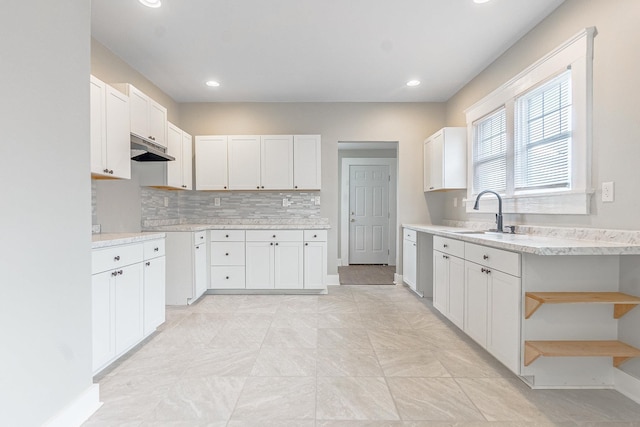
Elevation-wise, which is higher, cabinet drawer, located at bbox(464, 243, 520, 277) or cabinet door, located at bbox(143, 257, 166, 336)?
cabinet drawer, located at bbox(464, 243, 520, 277)

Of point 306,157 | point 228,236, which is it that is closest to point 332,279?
point 228,236

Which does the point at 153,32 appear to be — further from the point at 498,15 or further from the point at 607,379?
the point at 607,379

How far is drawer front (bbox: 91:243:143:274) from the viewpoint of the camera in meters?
1.95

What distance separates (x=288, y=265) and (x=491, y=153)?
2693 mm

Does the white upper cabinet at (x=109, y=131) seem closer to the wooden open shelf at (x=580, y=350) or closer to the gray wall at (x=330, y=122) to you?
the gray wall at (x=330, y=122)

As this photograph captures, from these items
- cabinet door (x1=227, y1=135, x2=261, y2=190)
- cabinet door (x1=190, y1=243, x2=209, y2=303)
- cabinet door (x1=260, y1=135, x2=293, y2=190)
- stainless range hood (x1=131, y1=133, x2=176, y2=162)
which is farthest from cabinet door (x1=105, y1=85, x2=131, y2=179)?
cabinet door (x1=260, y1=135, x2=293, y2=190)

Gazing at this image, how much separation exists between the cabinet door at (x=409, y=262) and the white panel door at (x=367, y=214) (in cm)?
189

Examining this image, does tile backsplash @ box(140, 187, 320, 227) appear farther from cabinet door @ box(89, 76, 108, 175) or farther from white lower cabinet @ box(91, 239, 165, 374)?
cabinet door @ box(89, 76, 108, 175)

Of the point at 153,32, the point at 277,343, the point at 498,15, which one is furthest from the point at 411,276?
the point at 153,32

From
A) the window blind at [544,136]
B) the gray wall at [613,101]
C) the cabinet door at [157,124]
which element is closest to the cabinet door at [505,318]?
the gray wall at [613,101]

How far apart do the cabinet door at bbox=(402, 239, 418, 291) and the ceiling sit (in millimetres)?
2061

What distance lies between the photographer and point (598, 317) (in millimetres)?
1861

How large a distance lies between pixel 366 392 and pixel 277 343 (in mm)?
927

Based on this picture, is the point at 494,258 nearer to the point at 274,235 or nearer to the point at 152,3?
the point at 274,235
